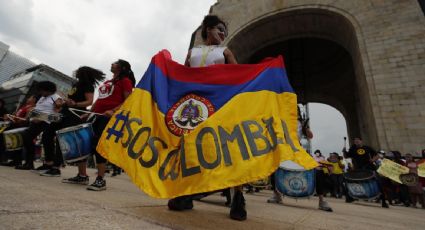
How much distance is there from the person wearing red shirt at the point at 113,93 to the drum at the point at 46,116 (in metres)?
1.04

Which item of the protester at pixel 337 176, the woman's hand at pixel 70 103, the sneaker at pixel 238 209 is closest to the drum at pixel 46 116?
the woman's hand at pixel 70 103

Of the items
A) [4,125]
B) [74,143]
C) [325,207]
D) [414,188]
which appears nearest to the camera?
[74,143]

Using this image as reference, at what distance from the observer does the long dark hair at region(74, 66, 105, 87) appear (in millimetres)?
3479

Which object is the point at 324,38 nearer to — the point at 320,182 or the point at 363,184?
the point at 363,184

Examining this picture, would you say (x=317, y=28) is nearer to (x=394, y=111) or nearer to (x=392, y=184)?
(x=394, y=111)

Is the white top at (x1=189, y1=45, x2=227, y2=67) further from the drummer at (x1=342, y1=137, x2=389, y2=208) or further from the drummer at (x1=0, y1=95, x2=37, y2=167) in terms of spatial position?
the drummer at (x1=342, y1=137, x2=389, y2=208)

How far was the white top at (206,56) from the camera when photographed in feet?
8.21

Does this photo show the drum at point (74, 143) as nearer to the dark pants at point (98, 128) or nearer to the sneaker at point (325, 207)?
the dark pants at point (98, 128)

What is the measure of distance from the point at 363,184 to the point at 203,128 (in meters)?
5.77

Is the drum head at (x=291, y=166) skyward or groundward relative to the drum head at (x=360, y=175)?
skyward

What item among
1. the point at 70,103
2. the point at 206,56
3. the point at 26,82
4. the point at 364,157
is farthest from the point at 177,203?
the point at 26,82

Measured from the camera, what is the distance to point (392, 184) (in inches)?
333

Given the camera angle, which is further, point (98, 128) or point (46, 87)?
point (46, 87)

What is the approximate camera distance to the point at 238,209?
6.10ft
